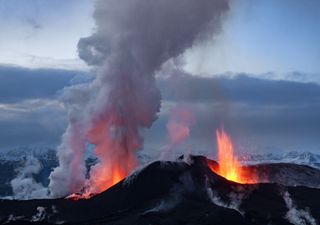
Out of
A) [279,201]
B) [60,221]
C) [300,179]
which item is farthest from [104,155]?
[300,179]

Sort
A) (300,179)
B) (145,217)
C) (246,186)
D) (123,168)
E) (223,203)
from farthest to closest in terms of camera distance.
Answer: (300,179) → (123,168) → (246,186) → (223,203) → (145,217)

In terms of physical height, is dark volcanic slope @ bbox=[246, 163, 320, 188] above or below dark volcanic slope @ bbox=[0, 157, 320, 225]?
above

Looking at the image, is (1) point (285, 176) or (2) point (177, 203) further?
(1) point (285, 176)

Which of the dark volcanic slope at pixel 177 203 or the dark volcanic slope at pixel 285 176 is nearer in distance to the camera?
the dark volcanic slope at pixel 177 203

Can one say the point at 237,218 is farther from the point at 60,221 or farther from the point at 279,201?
the point at 60,221

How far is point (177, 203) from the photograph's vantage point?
480ft

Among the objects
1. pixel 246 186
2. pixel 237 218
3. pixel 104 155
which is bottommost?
pixel 237 218

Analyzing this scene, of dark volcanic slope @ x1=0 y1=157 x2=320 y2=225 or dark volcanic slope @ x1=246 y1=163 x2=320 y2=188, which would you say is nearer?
dark volcanic slope @ x1=0 y1=157 x2=320 y2=225

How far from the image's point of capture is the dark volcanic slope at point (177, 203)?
138 m

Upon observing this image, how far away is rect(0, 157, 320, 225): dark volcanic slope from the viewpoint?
137875 millimetres

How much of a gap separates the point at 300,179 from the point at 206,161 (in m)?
35.4

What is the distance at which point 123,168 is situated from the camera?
171125mm

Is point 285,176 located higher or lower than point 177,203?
higher

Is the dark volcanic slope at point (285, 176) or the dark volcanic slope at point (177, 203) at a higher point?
the dark volcanic slope at point (285, 176)
